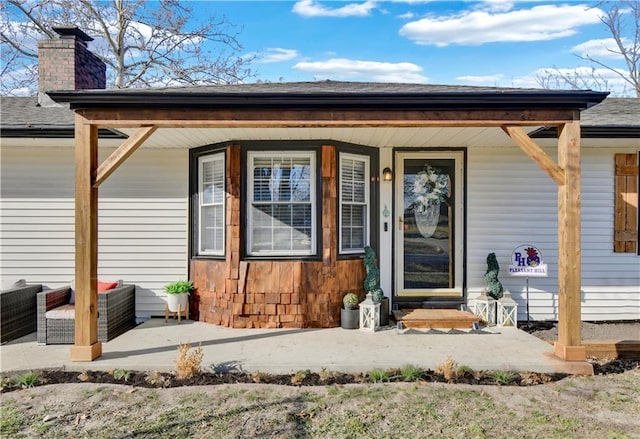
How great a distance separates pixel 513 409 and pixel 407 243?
311 cm

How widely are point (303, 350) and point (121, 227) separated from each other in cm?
350

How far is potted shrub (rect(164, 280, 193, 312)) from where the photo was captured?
18.8ft

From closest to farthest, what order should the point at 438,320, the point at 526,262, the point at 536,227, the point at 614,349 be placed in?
the point at 614,349 < the point at 438,320 < the point at 526,262 < the point at 536,227

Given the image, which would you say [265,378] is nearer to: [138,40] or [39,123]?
[39,123]

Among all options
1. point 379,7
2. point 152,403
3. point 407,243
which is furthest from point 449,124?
point 379,7

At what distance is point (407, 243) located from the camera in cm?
616

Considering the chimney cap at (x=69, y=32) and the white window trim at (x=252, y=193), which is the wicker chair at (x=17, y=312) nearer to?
the white window trim at (x=252, y=193)

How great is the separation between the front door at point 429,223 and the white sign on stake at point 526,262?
2.38 ft

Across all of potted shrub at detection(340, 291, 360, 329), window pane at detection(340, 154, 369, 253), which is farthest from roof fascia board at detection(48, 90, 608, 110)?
potted shrub at detection(340, 291, 360, 329)

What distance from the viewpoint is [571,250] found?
409 centimetres

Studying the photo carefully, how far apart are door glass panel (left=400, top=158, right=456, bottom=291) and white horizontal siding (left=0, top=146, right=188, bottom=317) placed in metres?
3.36

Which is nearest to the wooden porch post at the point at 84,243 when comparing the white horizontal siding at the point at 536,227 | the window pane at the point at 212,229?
the window pane at the point at 212,229

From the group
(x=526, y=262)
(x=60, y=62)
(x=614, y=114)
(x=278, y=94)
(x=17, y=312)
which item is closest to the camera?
(x=278, y=94)

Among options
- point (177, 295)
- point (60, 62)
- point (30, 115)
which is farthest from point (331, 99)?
point (60, 62)
